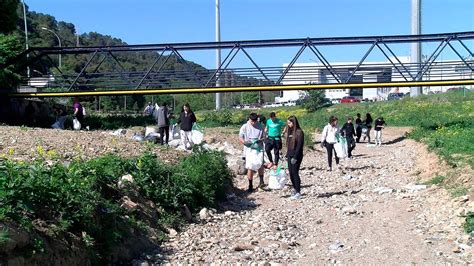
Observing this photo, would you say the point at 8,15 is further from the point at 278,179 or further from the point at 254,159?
the point at 278,179

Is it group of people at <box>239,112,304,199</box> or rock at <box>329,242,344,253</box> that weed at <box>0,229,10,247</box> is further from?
group of people at <box>239,112,304,199</box>

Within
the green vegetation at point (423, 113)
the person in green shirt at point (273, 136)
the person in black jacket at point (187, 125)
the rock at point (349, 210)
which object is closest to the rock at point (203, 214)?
the rock at point (349, 210)

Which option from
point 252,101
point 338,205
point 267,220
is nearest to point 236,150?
point 338,205

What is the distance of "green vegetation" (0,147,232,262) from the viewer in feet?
22.0

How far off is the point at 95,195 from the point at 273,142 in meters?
9.29

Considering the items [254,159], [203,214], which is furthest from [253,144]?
[203,214]

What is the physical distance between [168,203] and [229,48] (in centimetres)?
1700

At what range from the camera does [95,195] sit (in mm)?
7945

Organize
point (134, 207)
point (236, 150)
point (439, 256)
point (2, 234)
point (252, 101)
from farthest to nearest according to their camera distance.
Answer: point (252, 101), point (236, 150), point (134, 207), point (439, 256), point (2, 234)

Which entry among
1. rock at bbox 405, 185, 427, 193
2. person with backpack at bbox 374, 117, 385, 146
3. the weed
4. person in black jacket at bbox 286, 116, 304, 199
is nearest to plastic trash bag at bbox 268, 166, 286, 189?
person in black jacket at bbox 286, 116, 304, 199

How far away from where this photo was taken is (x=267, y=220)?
1081 cm

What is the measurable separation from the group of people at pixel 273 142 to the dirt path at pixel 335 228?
0.49m

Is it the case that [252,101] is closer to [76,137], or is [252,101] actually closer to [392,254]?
[76,137]

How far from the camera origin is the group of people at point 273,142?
41.9 ft
